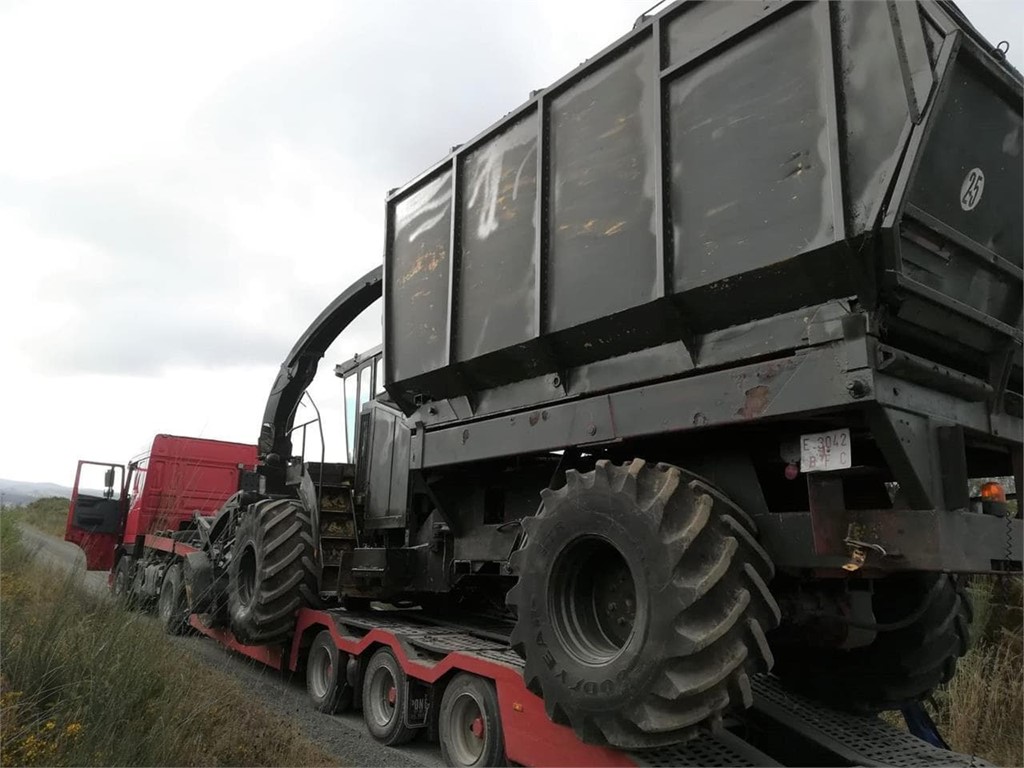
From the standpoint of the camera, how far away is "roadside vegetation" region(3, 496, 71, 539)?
30984mm

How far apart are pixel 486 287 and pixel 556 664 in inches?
95.0

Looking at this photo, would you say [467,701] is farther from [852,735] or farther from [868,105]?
[868,105]

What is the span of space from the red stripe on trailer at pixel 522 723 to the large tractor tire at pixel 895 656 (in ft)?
4.88

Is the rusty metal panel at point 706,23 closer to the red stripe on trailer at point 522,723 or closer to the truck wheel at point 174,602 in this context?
the red stripe on trailer at point 522,723

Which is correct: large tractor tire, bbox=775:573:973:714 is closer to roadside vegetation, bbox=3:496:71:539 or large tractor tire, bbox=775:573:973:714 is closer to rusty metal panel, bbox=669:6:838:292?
rusty metal panel, bbox=669:6:838:292

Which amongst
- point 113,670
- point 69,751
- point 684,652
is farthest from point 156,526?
point 684,652

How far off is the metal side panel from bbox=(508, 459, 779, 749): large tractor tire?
1.08m

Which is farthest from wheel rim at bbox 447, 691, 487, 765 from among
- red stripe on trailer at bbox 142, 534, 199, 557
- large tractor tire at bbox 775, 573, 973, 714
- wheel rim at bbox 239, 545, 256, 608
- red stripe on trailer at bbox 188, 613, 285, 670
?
red stripe on trailer at bbox 142, 534, 199, 557

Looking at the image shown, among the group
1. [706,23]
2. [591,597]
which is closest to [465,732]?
[591,597]

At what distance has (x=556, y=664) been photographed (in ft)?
11.7

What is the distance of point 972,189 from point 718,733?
108 inches

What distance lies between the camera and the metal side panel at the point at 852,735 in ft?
12.2

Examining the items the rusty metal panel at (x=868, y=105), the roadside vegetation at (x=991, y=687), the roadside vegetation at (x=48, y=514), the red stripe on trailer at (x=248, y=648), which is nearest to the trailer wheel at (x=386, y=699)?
the red stripe on trailer at (x=248, y=648)

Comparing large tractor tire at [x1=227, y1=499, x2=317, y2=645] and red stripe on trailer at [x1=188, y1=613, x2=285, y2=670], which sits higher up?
large tractor tire at [x1=227, y1=499, x2=317, y2=645]
